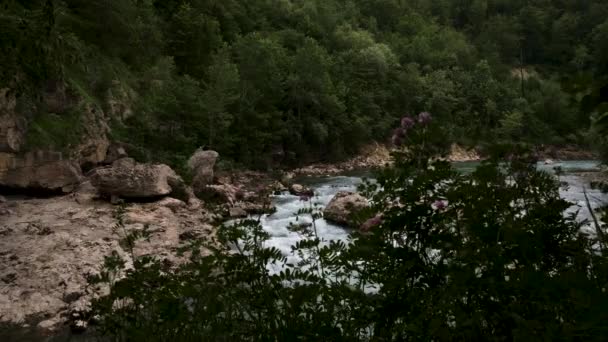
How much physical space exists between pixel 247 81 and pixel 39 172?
15.9 metres

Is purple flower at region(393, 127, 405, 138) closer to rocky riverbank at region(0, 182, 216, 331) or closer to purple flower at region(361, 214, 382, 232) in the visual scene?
purple flower at region(361, 214, 382, 232)

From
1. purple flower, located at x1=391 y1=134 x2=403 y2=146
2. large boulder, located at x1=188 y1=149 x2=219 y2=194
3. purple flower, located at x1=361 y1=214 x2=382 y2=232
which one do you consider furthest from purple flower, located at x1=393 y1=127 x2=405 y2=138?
large boulder, located at x1=188 y1=149 x2=219 y2=194

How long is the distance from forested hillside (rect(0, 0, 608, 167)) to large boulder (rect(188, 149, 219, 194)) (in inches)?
51.1

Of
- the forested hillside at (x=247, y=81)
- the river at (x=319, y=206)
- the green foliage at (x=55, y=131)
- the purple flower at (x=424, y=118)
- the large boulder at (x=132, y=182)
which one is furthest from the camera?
the green foliage at (x=55, y=131)

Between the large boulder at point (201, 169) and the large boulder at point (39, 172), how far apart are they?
4180 millimetres

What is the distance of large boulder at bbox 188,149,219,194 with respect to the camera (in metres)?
17.8

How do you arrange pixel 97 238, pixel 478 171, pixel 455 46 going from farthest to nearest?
pixel 455 46 < pixel 97 238 < pixel 478 171

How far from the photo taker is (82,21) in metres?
22.4

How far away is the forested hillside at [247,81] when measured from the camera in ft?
14.5

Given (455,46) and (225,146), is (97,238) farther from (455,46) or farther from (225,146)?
(455,46)

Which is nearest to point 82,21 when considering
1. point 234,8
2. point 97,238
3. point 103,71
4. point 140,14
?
point 103,71

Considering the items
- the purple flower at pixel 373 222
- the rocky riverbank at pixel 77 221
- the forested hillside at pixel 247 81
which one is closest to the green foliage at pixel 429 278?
the purple flower at pixel 373 222

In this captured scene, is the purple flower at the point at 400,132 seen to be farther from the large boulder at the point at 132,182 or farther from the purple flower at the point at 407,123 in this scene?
the large boulder at the point at 132,182

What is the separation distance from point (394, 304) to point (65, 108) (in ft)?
58.0
